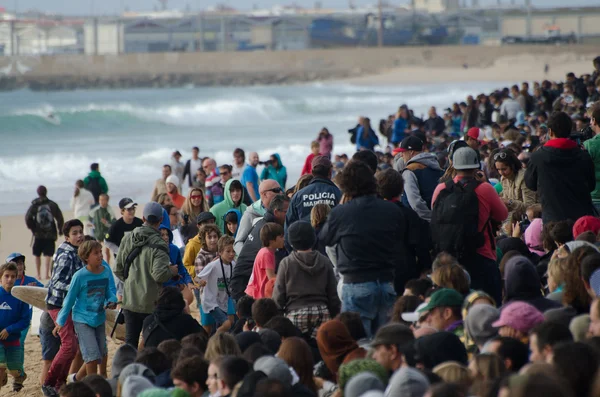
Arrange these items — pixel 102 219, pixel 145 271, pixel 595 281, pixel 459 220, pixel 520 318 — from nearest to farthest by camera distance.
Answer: pixel 520 318
pixel 595 281
pixel 459 220
pixel 145 271
pixel 102 219

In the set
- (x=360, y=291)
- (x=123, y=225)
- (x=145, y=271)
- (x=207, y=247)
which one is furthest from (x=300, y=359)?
(x=123, y=225)

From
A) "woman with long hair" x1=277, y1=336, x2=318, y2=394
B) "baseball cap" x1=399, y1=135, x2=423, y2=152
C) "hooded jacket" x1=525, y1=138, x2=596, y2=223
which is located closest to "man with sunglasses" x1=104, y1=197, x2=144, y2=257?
"baseball cap" x1=399, y1=135, x2=423, y2=152

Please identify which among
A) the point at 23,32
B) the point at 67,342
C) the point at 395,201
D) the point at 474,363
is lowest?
the point at 67,342

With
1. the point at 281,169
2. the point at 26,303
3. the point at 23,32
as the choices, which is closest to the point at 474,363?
the point at 26,303

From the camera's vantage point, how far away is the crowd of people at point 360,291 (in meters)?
4.77

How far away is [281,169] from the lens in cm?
1528

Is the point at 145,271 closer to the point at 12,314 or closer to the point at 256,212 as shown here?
the point at 256,212

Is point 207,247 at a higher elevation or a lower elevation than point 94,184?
lower

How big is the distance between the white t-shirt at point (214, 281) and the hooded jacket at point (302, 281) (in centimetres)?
222

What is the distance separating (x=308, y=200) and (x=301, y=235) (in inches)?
43.9

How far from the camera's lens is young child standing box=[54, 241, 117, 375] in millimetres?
7887

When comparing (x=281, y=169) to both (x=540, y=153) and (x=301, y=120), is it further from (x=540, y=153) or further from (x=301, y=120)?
(x=301, y=120)

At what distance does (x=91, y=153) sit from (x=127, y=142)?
22.3 feet

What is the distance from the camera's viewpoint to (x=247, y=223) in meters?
8.55
